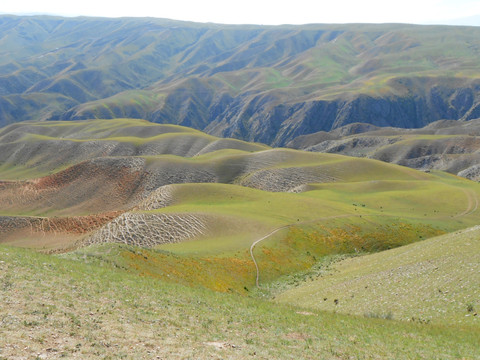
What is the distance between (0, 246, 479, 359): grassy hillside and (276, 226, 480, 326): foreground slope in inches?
94.2

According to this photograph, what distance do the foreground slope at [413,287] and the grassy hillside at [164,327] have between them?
2392mm

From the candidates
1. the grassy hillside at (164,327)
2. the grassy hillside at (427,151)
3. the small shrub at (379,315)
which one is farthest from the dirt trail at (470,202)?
the grassy hillside at (427,151)

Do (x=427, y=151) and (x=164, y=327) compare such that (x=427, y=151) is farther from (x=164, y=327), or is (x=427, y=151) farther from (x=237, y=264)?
(x=164, y=327)

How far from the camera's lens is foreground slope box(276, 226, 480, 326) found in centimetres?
2400

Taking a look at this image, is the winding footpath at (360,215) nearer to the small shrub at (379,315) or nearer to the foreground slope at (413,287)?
the foreground slope at (413,287)

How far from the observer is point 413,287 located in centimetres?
2786

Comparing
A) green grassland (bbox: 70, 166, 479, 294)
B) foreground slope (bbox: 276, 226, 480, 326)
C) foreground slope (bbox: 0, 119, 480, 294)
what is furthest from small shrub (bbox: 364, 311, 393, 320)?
green grassland (bbox: 70, 166, 479, 294)

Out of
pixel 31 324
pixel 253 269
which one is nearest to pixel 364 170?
→ pixel 253 269

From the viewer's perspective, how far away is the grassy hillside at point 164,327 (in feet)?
50.1

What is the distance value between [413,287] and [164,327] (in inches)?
730

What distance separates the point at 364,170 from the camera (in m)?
105

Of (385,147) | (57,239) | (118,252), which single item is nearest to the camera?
(118,252)

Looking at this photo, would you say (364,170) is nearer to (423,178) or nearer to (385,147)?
(423,178)

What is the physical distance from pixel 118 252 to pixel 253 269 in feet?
52.0
